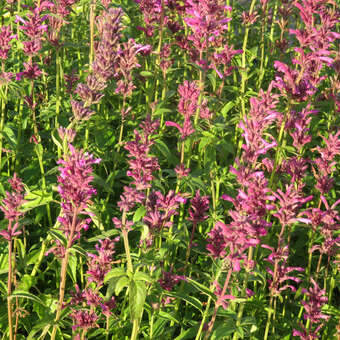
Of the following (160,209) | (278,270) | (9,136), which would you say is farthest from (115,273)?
(9,136)

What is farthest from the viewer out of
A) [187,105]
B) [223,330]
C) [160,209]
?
[187,105]

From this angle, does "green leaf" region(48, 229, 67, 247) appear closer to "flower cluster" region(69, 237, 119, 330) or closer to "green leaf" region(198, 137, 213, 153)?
"flower cluster" region(69, 237, 119, 330)

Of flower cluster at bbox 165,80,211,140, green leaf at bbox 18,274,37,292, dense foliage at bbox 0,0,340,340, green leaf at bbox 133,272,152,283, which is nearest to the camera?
green leaf at bbox 133,272,152,283

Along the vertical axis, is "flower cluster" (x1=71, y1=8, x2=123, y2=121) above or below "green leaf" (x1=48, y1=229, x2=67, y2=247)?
above

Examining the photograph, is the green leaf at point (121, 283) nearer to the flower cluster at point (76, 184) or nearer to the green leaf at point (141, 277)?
the green leaf at point (141, 277)

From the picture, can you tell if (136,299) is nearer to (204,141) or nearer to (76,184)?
(76,184)

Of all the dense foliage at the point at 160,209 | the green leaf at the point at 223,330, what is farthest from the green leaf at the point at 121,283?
the green leaf at the point at 223,330

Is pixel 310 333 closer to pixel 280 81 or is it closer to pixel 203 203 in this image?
pixel 203 203

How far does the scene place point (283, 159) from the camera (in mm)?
3576

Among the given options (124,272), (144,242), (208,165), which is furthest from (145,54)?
(124,272)

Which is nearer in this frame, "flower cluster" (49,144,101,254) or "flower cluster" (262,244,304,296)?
"flower cluster" (49,144,101,254)

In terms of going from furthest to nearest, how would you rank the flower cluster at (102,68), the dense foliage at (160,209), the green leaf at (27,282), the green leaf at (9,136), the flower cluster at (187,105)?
1. the green leaf at (9,136)
2. the flower cluster at (187,105)
3. the green leaf at (27,282)
4. the flower cluster at (102,68)
5. the dense foliage at (160,209)

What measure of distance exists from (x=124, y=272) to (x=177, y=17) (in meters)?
3.91

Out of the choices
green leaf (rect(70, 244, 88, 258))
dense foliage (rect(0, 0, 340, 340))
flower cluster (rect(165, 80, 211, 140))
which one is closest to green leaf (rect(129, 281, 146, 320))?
dense foliage (rect(0, 0, 340, 340))
